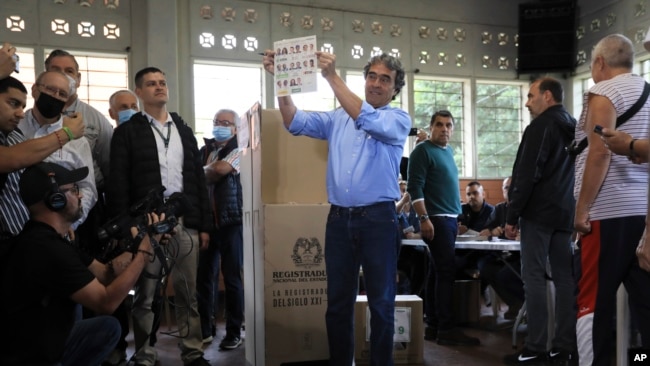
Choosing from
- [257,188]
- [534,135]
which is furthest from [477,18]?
[257,188]

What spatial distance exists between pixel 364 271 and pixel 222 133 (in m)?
2.23

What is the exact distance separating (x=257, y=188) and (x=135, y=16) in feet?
13.1

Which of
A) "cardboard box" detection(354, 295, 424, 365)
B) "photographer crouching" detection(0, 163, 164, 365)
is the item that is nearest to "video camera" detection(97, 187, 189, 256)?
"photographer crouching" detection(0, 163, 164, 365)

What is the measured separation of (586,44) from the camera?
729 centimetres

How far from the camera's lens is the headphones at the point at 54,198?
5.98ft

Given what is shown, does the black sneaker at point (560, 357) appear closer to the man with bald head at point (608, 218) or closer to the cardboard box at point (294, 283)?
the man with bald head at point (608, 218)

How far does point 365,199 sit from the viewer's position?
225 cm

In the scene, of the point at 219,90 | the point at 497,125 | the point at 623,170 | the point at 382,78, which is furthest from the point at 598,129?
the point at 497,125

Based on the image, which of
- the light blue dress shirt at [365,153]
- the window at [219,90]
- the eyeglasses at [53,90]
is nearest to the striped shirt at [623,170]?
the light blue dress shirt at [365,153]

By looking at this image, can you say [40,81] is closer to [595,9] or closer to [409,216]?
[409,216]

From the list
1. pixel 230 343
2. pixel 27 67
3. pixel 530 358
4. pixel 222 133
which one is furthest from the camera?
pixel 27 67

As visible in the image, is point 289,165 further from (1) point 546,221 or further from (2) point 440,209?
(1) point 546,221

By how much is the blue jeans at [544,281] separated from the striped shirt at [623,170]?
1.00m

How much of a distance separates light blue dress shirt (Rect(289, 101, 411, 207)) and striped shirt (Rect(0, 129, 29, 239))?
113 centimetres
